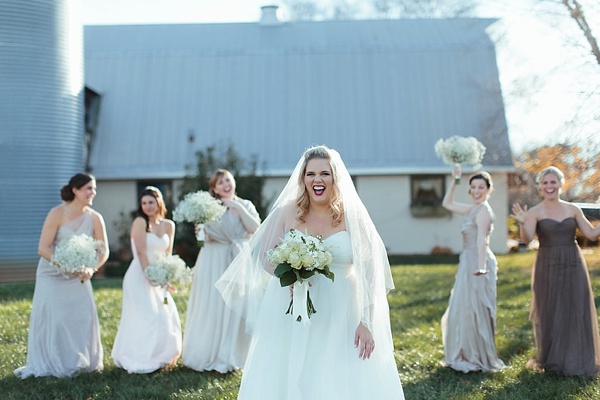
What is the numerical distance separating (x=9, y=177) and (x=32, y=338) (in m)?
11.3

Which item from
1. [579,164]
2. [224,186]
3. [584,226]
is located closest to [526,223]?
[584,226]

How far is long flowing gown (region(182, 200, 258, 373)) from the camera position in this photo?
937 centimetres

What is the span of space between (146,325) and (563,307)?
5.08m

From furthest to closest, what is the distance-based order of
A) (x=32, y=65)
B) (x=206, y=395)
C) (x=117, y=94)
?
(x=117, y=94) < (x=32, y=65) < (x=206, y=395)

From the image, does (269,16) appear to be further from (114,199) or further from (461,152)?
(461,152)

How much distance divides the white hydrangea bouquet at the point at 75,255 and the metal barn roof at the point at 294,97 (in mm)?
16204

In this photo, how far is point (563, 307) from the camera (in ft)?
29.1

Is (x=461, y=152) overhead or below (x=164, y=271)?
overhead

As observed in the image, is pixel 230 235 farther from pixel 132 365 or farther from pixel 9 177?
pixel 9 177

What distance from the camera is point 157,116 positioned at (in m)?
26.9

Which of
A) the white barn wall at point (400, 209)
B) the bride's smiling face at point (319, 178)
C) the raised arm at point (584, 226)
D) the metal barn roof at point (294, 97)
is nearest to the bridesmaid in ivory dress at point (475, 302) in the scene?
the raised arm at point (584, 226)

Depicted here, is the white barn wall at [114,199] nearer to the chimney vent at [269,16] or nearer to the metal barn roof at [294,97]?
the metal barn roof at [294,97]

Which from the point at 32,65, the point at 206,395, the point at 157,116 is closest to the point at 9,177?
the point at 32,65

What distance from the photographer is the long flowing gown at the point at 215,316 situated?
30.7 ft
